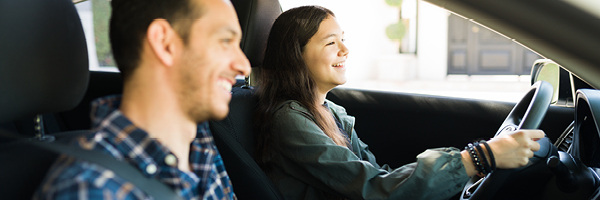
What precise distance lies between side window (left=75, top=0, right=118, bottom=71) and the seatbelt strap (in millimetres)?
84

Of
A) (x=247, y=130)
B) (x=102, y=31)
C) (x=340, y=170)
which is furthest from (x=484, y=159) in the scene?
(x=102, y=31)

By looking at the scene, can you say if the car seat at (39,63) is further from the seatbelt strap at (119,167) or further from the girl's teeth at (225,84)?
the girl's teeth at (225,84)

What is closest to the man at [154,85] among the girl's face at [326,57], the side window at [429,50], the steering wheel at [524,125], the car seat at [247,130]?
the side window at [429,50]

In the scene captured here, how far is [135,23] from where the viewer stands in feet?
1.59

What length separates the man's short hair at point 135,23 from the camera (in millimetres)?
483

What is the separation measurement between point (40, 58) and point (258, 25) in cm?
71

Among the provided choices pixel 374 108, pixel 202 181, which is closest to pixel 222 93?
pixel 202 181

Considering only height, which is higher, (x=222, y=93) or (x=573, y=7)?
(x=573, y=7)

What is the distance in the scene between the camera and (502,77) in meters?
0.74

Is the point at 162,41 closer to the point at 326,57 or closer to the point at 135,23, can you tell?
the point at 135,23

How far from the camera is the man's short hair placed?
48 cm

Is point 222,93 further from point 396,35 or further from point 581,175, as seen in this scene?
point 581,175

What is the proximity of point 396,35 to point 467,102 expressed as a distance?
0.44m

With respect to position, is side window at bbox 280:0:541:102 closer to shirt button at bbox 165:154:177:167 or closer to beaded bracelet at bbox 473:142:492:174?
beaded bracelet at bbox 473:142:492:174
